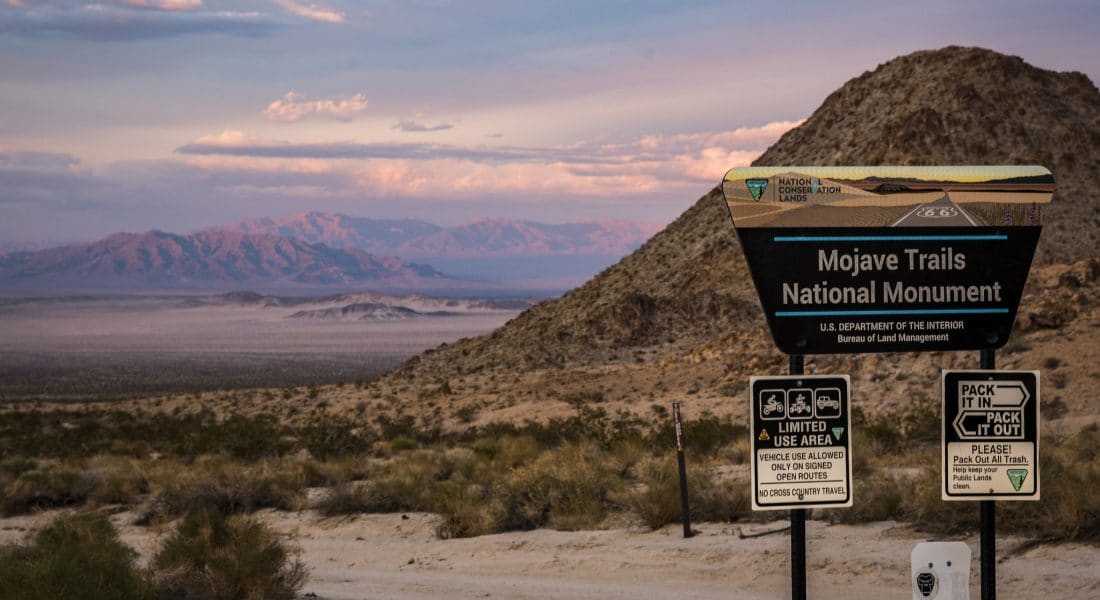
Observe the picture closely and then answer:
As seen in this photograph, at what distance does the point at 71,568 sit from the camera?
976cm

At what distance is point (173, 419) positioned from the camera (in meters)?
42.6

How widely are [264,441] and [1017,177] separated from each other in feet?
77.7

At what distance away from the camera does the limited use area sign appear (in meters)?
Answer: 6.64

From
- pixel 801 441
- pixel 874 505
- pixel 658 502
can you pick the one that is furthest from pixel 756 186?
pixel 658 502

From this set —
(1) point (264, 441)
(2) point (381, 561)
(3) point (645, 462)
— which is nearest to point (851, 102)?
(1) point (264, 441)

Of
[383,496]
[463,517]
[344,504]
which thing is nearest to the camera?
[463,517]

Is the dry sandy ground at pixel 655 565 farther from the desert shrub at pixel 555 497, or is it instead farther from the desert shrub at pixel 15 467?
the desert shrub at pixel 15 467

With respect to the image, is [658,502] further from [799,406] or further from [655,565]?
[799,406]

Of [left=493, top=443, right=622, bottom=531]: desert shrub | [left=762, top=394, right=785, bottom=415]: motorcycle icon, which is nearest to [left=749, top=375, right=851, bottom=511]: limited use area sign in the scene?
[left=762, top=394, right=785, bottom=415]: motorcycle icon

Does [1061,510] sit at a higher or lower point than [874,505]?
higher

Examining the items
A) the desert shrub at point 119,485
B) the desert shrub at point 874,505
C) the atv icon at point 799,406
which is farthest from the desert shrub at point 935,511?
the desert shrub at point 119,485

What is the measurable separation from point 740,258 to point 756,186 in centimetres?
4759

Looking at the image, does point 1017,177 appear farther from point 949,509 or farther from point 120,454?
point 120,454

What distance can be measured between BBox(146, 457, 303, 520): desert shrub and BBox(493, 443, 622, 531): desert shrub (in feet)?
11.7
